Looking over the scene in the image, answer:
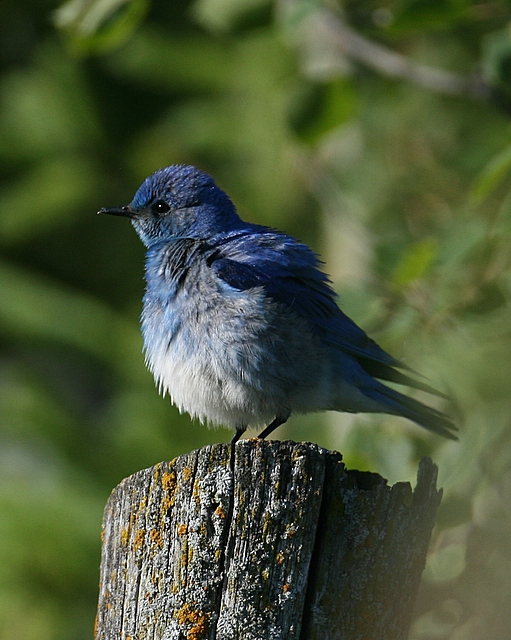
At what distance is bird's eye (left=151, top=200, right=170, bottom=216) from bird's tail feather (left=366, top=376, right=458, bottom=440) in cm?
144

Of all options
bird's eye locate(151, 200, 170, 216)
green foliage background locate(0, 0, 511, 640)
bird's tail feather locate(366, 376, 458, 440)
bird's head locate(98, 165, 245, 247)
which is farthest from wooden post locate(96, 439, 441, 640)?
bird's eye locate(151, 200, 170, 216)

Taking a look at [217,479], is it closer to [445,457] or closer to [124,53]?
[445,457]

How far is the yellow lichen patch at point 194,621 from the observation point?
2.55 meters

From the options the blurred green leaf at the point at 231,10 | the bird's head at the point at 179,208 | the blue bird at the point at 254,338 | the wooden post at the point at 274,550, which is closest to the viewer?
the wooden post at the point at 274,550

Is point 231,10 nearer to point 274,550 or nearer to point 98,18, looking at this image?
point 98,18

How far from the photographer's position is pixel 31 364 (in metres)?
9.36

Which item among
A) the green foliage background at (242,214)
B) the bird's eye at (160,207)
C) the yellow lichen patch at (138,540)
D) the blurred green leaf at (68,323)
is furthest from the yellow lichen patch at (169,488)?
the blurred green leaf at (68,323)

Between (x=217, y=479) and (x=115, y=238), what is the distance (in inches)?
280

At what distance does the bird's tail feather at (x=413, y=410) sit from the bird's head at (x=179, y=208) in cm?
116

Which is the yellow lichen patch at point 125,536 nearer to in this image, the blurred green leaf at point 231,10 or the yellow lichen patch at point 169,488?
the yellow lichen patch at point 169,488

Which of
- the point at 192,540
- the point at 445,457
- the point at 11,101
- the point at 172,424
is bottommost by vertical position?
the point at 192,540

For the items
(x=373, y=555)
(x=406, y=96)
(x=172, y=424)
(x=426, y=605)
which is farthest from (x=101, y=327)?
(x=373, y=555)

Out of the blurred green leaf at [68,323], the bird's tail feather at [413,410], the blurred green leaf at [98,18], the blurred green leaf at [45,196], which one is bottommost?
the bird's tail feather at [413,410]

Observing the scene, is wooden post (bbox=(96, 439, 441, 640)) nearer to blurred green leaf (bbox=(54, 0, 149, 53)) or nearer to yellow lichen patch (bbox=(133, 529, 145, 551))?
yellow lichen patch (bbox=(133, 529, 145, 551))
